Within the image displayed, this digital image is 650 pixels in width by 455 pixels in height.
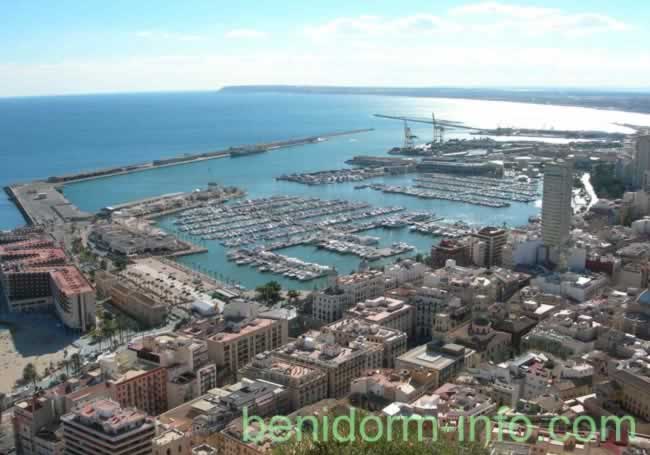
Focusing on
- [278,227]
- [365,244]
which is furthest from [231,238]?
[365,244]

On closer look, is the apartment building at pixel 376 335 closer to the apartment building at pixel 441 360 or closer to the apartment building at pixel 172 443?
the apartment building at pixel 441 360

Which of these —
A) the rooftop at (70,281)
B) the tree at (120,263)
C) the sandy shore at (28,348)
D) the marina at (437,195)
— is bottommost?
the sandy shore at (28,348)

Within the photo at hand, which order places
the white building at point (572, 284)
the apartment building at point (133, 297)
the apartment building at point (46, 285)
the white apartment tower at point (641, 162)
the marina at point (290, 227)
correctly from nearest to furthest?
the white building at point (572, 284), the apartment building at point (46, 285), the apartment building at point (133, 297), the marina at point (290, 227), the white apartment tower at point (641, 162)

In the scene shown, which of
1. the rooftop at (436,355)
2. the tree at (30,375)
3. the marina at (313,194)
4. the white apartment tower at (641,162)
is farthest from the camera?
the white apartment tower at (641,162)

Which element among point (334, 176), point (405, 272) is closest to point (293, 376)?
point (405, 272)

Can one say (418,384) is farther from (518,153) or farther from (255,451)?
(518,153)

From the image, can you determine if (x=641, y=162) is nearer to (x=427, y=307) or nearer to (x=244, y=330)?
(x=427, y=307)

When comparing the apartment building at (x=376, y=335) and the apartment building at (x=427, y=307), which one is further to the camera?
the apartment building at (x=427, y=307)

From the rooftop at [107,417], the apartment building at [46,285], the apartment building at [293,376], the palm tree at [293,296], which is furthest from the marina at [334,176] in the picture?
the rooftop at [107,417]
